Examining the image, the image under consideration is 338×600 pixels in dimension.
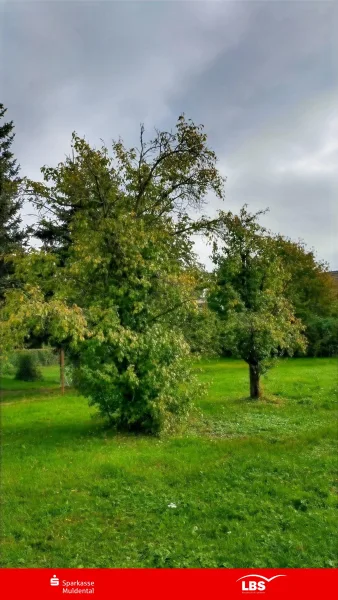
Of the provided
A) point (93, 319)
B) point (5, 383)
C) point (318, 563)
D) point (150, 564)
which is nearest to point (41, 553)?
point (150, 564)

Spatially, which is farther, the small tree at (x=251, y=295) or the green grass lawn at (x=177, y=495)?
the small tree at (x=251, y=295)

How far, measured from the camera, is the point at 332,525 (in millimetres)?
4641

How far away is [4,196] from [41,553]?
42.3ft

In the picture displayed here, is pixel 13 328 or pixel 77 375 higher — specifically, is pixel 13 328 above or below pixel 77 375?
above

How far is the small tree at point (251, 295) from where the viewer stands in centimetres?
1306

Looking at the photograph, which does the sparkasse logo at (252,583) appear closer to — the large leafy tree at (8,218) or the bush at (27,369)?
the large leafy tree at (8,218)

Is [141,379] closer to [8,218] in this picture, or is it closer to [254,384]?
[254,384]

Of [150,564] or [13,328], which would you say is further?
[13,328]

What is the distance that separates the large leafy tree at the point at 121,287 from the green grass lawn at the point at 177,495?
0.86 meters

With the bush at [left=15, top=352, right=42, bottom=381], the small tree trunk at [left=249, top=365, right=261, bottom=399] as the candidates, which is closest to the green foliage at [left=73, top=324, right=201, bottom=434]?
the small tree trunk at [left=249, top=365, right=261, bottom=399]

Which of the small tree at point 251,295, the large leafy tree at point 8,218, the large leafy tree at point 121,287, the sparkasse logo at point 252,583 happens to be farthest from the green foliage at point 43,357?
the sparkasse logo at point 252,583

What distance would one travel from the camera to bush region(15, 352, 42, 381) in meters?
22.6

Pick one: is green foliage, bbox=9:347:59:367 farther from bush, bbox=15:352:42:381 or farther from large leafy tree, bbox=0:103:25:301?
large leafy tree, bbox=0:103:25:301

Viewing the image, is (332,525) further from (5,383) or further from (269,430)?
(5,383)
